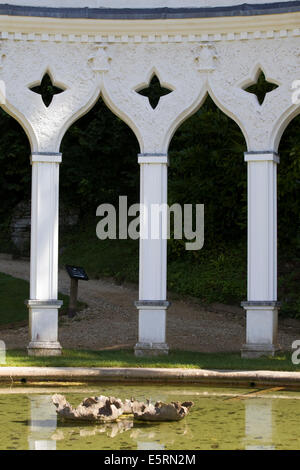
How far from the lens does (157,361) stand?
13.4 metres

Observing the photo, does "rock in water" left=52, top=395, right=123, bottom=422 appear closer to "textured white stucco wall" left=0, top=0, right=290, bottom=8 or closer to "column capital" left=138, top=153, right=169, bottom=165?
"column capital" left=138, top=153, right=169, bottom=165

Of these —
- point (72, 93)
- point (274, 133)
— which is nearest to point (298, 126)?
point (274, 133)

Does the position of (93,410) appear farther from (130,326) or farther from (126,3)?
(130,326)

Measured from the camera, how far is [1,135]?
30.5 meters

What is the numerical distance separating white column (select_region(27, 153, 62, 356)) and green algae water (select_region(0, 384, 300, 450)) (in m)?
3.50

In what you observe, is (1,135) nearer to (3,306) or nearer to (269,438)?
(3,306)

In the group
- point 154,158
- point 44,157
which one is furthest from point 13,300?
point 154,158

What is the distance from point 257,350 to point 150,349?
1.80m

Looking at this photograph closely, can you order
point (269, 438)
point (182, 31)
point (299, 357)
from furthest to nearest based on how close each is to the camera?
point (182, 31), point (299, 357), point (269, 438)

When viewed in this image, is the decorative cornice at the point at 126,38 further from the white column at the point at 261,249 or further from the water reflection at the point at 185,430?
the water reflection at the point at 185,430

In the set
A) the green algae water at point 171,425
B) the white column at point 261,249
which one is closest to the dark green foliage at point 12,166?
the white column at point 261,249

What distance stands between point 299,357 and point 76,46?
6.55 metres

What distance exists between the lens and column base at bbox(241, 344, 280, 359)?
14406 mm

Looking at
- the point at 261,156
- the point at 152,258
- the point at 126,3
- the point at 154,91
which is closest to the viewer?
the point at 261,156
